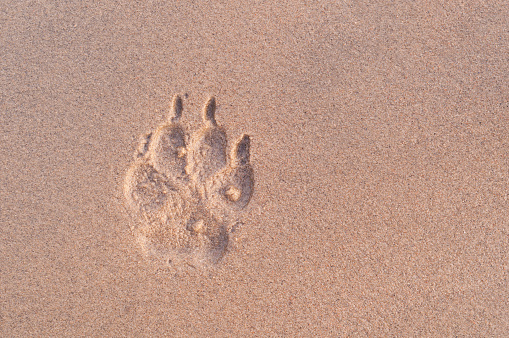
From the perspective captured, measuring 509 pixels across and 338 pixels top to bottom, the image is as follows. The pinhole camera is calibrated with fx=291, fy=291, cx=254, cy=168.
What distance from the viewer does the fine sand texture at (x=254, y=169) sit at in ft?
4.63

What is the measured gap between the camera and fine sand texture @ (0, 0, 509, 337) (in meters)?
1.41

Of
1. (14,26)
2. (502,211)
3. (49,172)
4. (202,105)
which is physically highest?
(14,26)

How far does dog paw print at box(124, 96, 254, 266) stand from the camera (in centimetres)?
142

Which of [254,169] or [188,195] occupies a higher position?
[254,169]

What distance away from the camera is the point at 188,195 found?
1436 mm

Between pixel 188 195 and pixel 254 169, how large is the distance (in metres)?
0.35

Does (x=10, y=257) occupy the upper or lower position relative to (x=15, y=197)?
lower

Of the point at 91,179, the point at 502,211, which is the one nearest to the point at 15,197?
the point at 91,179

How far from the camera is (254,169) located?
1442mm

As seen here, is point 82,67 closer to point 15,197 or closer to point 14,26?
point 14,26

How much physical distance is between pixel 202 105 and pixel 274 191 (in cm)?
56

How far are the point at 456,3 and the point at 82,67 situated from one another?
6.43 feet

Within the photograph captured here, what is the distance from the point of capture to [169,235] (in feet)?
4.67

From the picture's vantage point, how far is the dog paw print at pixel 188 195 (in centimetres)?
142
